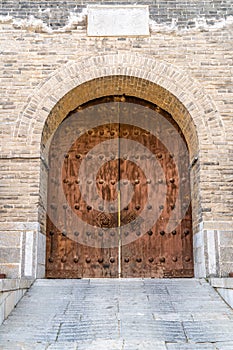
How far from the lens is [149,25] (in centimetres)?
655

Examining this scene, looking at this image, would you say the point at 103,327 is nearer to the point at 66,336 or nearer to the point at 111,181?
the point at 66,336

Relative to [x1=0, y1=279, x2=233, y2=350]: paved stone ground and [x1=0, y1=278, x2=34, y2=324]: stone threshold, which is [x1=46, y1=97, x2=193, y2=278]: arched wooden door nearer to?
[x1=0, y1=279, x2=233, y2=350]: paved stone ground

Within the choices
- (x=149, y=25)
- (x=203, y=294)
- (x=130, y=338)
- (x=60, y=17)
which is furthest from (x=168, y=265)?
(x=60, y=17)

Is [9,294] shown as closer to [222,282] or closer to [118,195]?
[222,282]

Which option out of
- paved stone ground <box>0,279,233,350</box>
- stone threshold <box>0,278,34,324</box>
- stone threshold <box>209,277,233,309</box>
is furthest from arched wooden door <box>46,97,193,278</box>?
stone threshold <box>0,278,34,324</box>

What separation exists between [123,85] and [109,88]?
0.70ft

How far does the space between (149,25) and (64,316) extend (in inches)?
168

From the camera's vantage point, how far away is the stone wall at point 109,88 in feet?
19.1

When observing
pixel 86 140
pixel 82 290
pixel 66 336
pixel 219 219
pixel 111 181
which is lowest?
pixel 66 336

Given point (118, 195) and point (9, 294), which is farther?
point (118, 195)

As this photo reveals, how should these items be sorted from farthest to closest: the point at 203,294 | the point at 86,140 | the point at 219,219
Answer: the point at 86,140 → the point at 219,219 → the point at 203,294

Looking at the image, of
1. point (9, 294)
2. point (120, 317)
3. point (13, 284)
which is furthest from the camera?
point (13, 284)

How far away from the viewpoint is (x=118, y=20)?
6.58m

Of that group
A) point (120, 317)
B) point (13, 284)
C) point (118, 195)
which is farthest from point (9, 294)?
point (118, 195)
